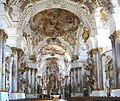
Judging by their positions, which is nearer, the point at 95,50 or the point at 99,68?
the point at 99,68

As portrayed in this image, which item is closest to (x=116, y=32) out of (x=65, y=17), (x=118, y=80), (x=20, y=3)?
(x=118, y=80)

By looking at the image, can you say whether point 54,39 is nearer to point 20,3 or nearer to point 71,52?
point 71,52

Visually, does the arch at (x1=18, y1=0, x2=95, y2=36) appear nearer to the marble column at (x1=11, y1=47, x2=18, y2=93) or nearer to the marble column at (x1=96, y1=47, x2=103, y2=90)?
the marble column at (x1=96, y1=47, x2=103, y2=90)

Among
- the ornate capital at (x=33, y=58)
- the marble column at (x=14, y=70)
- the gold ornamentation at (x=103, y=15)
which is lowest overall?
the marble column at (x=14, y=70)

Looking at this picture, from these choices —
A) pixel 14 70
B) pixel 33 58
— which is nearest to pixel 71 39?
pixel 33 58

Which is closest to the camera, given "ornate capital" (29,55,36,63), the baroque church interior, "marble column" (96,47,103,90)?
the baroque church interior

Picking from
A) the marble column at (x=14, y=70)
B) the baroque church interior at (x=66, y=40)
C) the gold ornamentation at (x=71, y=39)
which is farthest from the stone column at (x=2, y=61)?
the gold ornamentation at (x=71, y=39)

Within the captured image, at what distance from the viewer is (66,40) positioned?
105ft

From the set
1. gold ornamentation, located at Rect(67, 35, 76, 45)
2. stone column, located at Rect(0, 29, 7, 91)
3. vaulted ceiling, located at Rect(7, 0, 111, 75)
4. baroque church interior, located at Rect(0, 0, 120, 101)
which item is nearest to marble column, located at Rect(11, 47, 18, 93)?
baroque church interior, located at Rect(0, 0, 120, 101)

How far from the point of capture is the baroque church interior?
16.5 meters

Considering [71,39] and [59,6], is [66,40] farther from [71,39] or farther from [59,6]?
[59,6]

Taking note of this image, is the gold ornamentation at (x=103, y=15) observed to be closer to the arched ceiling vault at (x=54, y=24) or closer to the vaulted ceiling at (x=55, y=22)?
the vaulted ceiling at (x=55, y=22)

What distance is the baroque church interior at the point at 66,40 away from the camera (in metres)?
16.5

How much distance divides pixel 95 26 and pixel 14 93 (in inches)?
328
